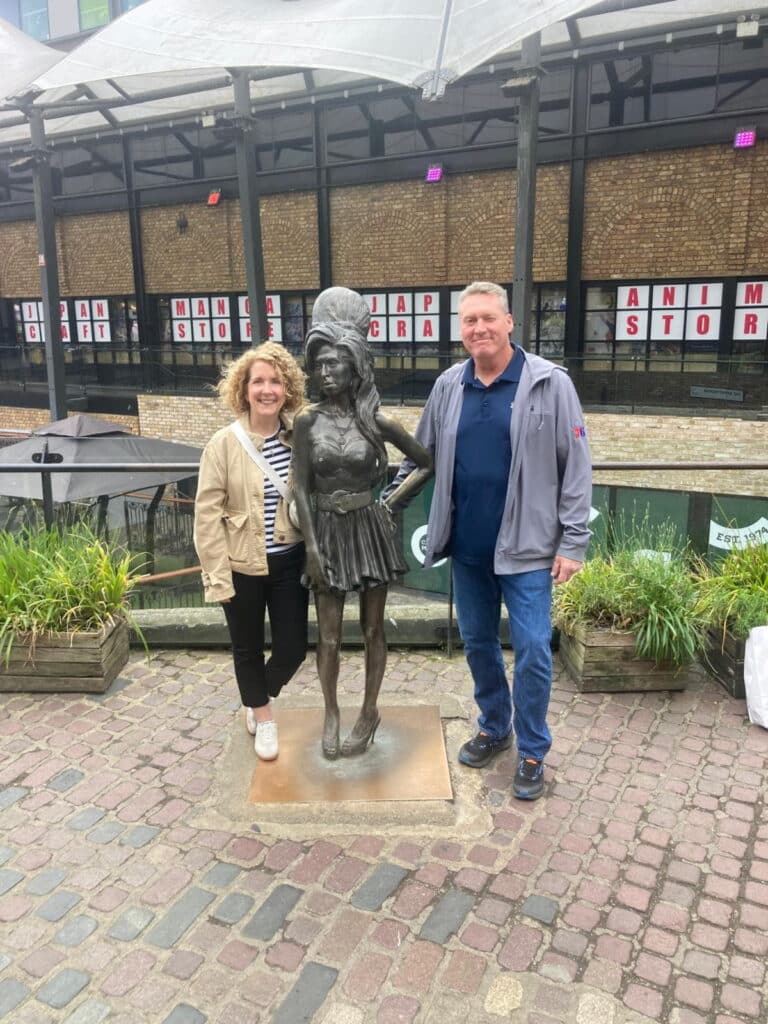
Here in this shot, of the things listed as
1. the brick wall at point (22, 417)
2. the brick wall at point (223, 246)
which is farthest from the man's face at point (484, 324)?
the brick wall at point (22, 417)

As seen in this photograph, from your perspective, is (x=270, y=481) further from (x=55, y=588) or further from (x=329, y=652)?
(x=55, y=588)

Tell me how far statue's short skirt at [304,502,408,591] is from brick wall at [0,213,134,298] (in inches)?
764

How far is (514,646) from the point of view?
3.16 m

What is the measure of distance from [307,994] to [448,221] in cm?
1591

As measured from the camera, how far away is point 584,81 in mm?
14383

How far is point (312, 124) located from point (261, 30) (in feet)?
34.3

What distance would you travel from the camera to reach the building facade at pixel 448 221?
13.6 meters

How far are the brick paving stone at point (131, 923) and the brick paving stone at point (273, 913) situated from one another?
13.3 inches

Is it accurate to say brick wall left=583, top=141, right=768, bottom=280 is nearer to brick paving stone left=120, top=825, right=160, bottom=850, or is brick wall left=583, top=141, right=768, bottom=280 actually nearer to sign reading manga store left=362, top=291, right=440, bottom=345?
sign reading manga store left=362, top=291, right=440, bottom=345

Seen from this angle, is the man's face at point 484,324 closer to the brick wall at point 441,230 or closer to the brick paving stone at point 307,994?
the brick paving stone at point 307,994

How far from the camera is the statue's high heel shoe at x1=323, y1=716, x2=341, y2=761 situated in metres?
3.39

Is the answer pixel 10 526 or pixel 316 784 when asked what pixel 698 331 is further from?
pixel 316 784

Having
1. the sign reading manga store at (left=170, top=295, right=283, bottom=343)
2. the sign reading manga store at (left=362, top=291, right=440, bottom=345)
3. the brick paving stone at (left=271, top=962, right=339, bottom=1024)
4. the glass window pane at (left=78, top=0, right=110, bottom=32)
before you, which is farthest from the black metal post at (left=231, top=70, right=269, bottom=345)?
the glass window pane at (left=78, top=0, right=110, bottom=32)

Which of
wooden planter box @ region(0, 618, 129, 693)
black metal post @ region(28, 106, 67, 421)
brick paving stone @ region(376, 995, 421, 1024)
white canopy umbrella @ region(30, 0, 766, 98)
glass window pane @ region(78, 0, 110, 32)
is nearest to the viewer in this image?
brick paving stone @ region(376, 995, 421, 1024)
